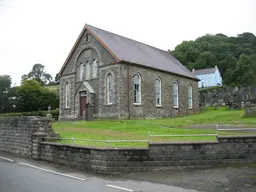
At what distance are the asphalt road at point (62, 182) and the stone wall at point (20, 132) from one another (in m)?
3.40

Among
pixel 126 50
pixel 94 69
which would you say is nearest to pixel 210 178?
pixel 94 69

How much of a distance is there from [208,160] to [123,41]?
87.0 ft

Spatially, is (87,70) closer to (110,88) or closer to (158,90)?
(110,88)

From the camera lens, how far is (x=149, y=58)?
34875mm

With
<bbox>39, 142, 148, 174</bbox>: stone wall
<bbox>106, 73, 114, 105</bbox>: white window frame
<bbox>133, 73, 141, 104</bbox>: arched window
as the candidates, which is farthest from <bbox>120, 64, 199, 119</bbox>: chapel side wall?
<bbox>39, 142, 148, 174</bbox>: stone wall

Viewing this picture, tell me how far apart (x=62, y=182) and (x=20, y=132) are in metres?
8.41

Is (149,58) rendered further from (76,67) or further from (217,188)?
(217,188)

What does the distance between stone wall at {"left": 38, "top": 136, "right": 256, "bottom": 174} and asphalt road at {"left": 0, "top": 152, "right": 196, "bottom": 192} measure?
2.19 ft

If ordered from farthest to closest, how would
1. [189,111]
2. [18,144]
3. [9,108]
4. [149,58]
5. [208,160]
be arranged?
[9,108] → [189,111] → [149,58] → [18,144] → [208,160]

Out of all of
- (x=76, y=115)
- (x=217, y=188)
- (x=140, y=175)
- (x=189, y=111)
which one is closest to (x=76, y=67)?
(x=76, y=115)

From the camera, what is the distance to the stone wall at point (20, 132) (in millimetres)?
14992

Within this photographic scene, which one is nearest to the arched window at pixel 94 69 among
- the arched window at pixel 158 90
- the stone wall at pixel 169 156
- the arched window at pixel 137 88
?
the arched window at pixel 137 88

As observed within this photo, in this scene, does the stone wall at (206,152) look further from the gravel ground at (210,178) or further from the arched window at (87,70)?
the arched window at (87,70)

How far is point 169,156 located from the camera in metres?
10.7
